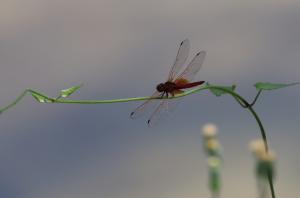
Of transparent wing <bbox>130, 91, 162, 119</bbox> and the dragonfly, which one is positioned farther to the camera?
transparent wing <bbox>130, 91, 162, 119</bbox>

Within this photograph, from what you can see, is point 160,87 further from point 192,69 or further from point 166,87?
point 192,69

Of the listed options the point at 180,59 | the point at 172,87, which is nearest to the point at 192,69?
the point at 180,59

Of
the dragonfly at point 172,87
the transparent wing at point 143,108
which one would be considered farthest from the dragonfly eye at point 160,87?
the transparent wing at point 143,108

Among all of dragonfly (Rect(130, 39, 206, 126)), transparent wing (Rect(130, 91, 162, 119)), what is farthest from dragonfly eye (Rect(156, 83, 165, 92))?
transparent wing (Rect(130, 91, 162, 119))

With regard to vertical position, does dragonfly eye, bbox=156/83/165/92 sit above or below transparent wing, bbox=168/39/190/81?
below

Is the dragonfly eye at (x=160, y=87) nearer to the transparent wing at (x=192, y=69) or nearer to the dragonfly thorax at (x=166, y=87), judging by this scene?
the dragonfly thorax at (x=166, y=87)

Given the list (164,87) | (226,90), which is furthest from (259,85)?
(164,87)

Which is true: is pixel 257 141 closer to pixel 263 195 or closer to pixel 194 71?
pixel 263 195

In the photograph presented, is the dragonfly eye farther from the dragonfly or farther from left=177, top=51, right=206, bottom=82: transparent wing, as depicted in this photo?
left=177, top=51, right=206, bottom=82: transparent wing
